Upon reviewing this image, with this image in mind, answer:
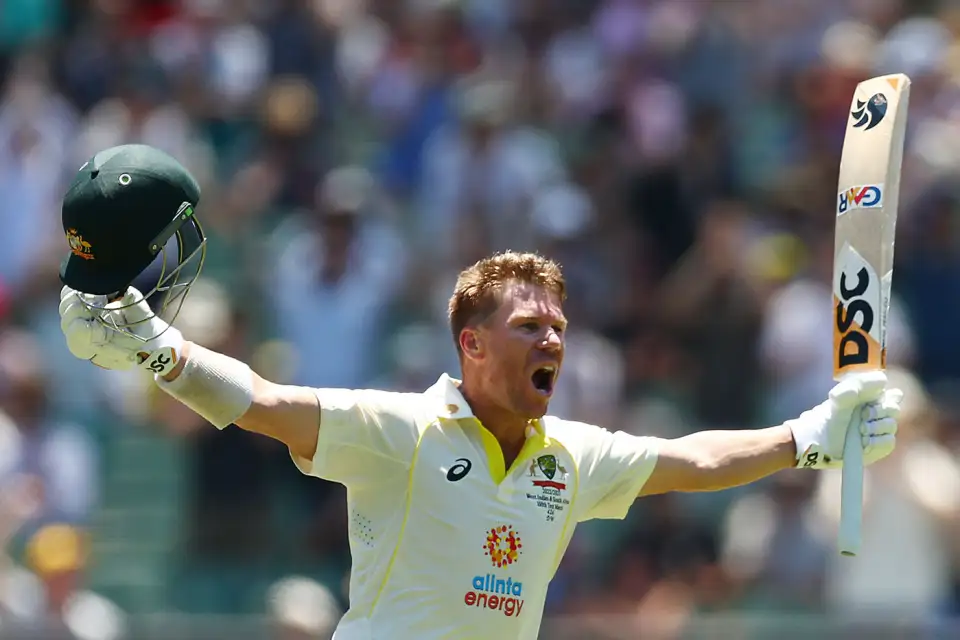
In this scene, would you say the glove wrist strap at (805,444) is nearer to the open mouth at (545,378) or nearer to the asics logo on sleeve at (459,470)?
the open mouth at (545,378)

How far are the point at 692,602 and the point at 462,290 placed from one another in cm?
476

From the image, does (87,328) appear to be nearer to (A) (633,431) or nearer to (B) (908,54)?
(A) (633,431)

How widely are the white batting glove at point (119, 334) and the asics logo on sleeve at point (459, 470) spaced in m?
1.09

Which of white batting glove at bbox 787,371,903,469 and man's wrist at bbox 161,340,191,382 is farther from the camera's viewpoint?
white batting glove at bbox 787,371,903,469

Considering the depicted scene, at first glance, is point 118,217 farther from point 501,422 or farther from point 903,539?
point 903,539

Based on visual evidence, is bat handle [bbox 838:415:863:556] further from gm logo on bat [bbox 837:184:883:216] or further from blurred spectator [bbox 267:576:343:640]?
blurred spectator [bbox 267:576:343:640]

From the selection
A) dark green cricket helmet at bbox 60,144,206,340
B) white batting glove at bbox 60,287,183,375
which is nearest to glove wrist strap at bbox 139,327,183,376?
white batting glove at bbox 60,287,183,375

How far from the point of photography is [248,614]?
11.4m

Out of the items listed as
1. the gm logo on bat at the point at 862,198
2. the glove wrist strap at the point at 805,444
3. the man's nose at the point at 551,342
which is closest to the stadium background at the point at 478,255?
the glove wrist strap at the point at 805,444

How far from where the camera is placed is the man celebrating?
20.7ft

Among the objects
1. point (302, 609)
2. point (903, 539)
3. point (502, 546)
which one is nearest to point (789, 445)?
point (502, 546)

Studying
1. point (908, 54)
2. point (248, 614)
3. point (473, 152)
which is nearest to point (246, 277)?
point (473, 152)

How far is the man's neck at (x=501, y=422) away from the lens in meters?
6.82

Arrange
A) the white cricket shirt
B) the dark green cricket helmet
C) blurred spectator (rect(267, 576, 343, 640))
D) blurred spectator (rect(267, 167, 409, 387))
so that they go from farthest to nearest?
blurred spectator (rect(267, 167, 409, 387)), blurred spectator (rect(267, 576, 343, 640)), the white cricket shirt, the dark green cricket helmet
